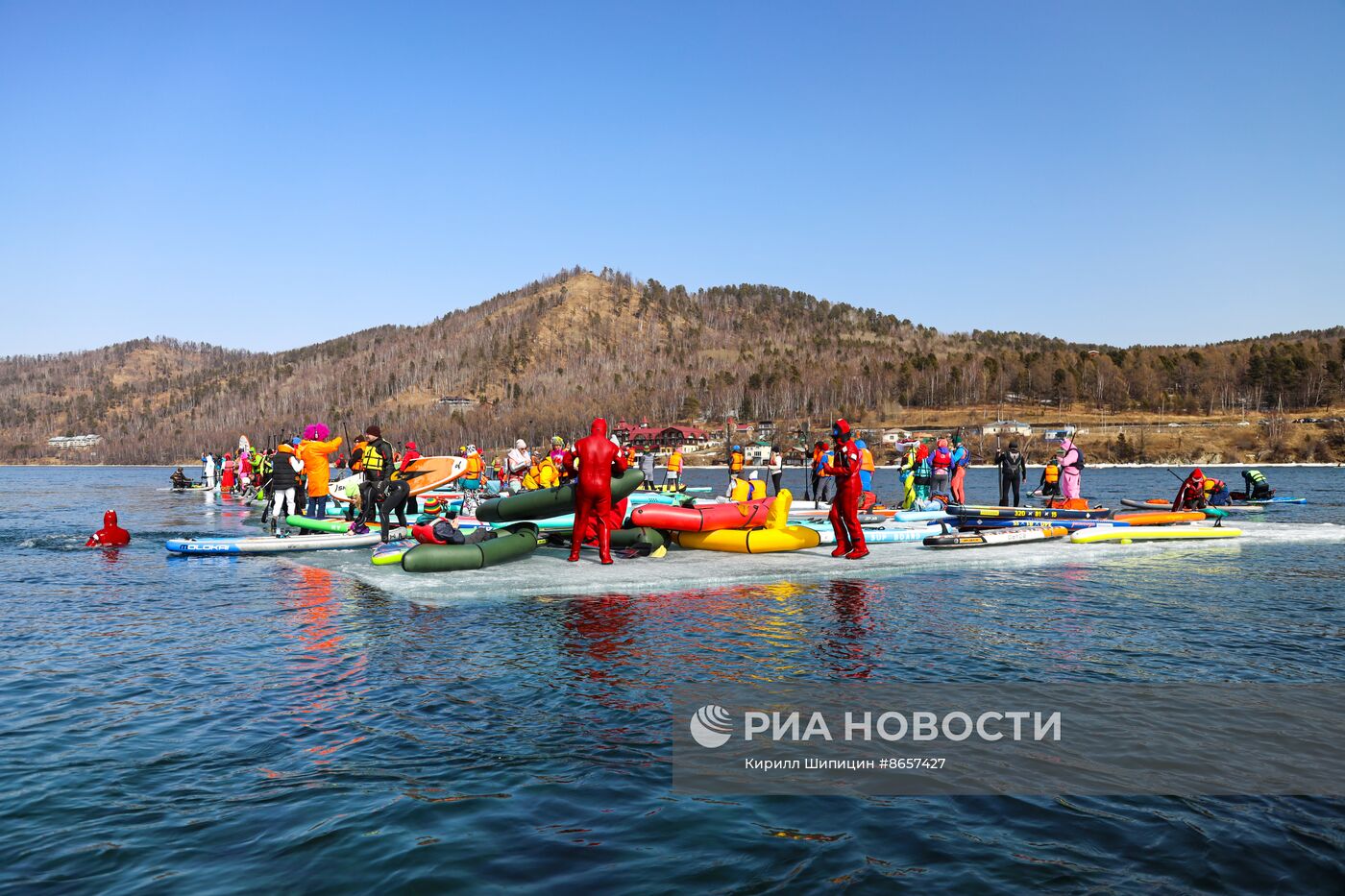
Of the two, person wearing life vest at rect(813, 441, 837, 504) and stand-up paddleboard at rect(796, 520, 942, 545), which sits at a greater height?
person wearing life vest at rect(813, 441, 837, 504)

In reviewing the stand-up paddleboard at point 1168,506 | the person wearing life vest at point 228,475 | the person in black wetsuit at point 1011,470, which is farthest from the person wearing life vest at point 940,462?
the person wearing life vest at point 228,475

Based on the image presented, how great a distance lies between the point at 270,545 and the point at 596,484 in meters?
9.55

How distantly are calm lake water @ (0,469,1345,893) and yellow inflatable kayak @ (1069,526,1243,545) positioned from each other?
3137 millimetres

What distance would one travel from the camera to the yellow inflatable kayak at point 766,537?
18034 millimetres

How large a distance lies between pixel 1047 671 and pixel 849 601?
4404 millimetres

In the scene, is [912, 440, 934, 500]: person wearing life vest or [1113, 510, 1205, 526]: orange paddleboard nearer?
[1113, 510, 1205, 526]: orange paddleboard

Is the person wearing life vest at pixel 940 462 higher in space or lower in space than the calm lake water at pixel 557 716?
higher

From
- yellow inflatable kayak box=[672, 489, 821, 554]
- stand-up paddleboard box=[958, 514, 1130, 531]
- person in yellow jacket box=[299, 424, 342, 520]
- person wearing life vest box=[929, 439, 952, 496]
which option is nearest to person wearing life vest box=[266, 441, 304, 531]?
person in yellow jacket box=[299, 424, 342, 520]

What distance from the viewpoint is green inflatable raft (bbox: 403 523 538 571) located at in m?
15.6

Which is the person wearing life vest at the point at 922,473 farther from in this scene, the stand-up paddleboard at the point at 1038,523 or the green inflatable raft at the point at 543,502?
the green inflatable raft at the point at 543,502

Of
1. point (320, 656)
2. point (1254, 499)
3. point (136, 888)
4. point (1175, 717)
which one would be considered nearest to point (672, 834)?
point (136, 888)

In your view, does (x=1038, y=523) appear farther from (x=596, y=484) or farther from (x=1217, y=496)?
(x=1217, y=496)

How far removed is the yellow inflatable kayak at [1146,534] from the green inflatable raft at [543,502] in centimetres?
1128

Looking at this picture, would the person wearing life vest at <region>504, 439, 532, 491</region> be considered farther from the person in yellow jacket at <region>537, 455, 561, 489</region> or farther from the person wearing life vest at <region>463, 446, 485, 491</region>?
the person in yellow jacket at <region>537, 455, 561, 489</region>
